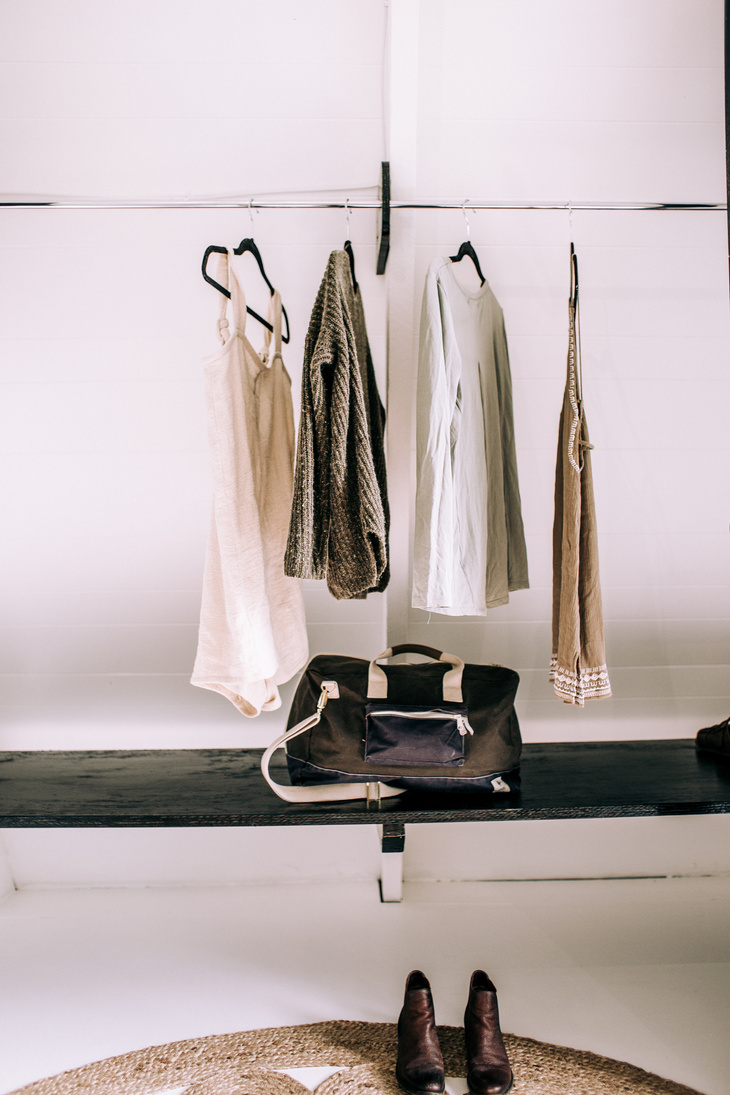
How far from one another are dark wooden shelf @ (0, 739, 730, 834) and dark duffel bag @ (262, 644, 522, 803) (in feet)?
0.16

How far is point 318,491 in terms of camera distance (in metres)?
1.25

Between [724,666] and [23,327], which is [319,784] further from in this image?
[23,327]

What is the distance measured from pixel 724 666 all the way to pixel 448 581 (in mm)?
1211

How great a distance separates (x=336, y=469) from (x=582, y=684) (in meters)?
0.75

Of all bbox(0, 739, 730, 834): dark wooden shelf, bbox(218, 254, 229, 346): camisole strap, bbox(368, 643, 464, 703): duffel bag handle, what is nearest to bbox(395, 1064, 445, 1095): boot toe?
bbox(0, 739, 730, 834): dark wooden shelf

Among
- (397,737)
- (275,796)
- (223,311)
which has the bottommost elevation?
(275,796)

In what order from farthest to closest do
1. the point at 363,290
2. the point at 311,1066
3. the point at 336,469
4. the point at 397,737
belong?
1. the point at 363,290
2. the point at 397,737
3. the point at 311,1066
4. the point at 336,469

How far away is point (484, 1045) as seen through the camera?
1282 millimetres

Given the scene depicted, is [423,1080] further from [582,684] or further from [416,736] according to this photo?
[582,684]

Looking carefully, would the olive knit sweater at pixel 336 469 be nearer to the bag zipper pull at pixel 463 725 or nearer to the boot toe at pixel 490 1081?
the bag zipper pull at pixel 463 725

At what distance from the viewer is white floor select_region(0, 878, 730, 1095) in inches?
54.5

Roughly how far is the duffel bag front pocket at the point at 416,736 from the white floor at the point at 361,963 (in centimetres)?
64

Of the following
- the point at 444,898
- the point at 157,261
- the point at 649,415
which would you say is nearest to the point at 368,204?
the point at 157,261

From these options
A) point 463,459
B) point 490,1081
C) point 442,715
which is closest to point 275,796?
point 442,715
